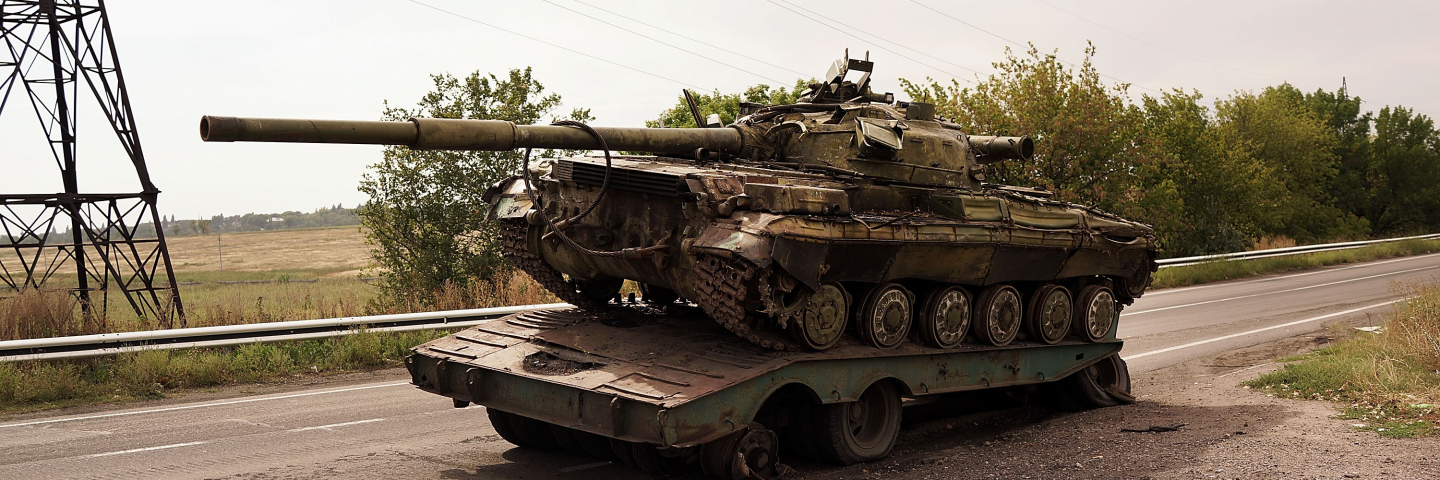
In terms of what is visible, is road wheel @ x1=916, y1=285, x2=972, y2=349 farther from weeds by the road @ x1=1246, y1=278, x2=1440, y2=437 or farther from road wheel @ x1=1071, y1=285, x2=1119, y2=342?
weeds by the road @ x1=1246, y1=278, x2=1440, y2=437

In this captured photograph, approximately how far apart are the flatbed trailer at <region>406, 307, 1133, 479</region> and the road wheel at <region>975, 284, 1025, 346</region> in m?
0.13

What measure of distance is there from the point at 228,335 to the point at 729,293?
8.27 meters

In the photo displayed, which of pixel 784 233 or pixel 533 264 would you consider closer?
pixel 784 233

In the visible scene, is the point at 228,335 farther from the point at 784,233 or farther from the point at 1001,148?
the point at 1001,148

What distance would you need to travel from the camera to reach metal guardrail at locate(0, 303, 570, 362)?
38.6 ft

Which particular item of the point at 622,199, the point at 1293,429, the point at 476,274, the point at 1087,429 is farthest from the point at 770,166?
the point at 476,274

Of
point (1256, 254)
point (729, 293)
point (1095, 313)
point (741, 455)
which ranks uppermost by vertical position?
point (729, 293)

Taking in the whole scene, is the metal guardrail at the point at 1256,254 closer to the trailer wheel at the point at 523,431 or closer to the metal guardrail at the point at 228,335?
the metal guardrail at the point at 228,335

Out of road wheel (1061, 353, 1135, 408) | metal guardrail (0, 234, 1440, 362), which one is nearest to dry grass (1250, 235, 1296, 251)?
road wheel (1061, 353, 1135, 408)

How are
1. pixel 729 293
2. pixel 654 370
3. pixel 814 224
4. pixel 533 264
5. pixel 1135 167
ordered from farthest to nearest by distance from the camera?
pixel 1135 167
pixel 533 264
pixel 654 370
pixel 814 224
pixel 729 293

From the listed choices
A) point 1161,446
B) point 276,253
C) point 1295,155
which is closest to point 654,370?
point 1161,446

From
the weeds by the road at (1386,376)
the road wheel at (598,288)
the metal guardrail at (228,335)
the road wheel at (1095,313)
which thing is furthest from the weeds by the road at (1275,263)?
the road wheel at (598,288)

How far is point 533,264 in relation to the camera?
10.2 meters

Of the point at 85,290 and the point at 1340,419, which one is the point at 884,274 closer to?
the point at 1340,419
